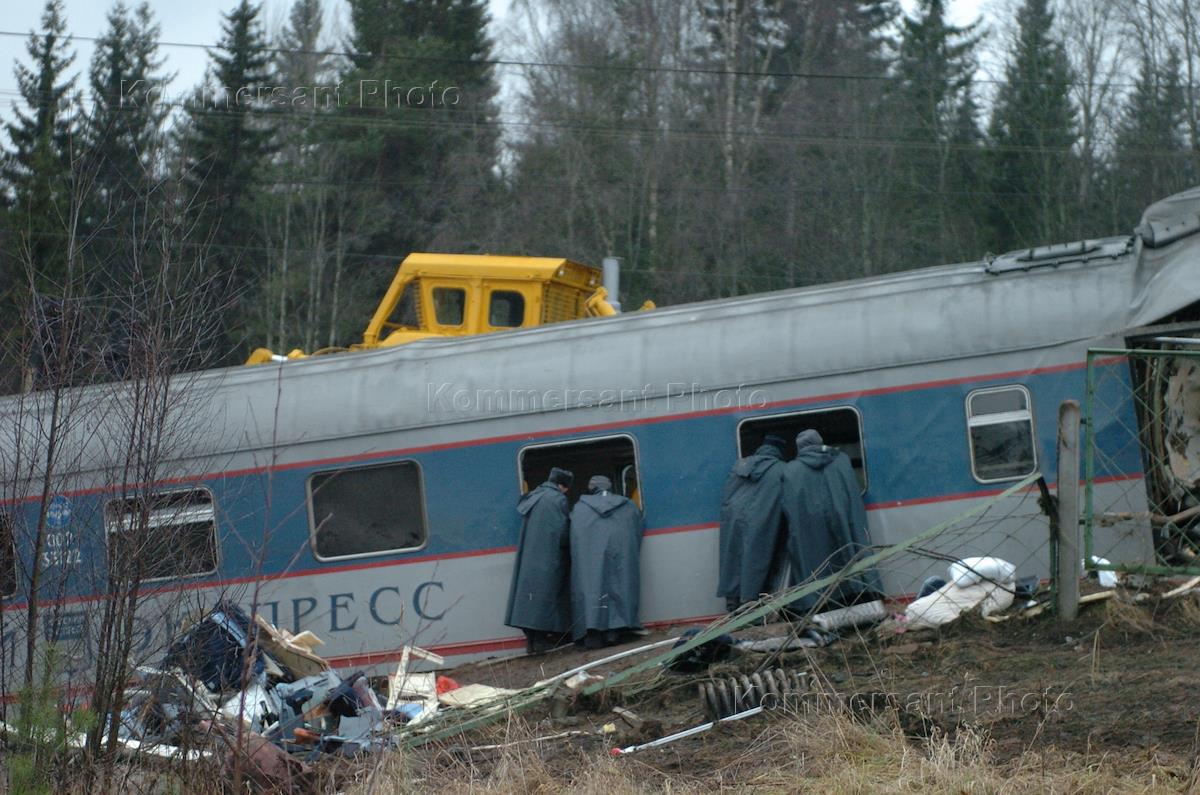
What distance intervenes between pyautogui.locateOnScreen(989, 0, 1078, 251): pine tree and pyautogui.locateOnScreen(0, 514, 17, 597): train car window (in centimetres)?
2924

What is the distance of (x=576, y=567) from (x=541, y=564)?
0.28 meters

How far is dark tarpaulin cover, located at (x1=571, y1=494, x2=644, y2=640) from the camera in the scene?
1047cm

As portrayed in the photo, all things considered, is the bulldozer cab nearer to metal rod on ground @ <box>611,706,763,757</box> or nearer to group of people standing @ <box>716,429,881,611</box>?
group of people standing @ <box>716,429,881,611</box>

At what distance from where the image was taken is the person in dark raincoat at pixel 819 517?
9.97 m

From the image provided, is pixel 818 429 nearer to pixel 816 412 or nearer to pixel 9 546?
pixel 816 412

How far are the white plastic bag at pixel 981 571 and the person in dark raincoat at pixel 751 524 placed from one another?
1.34 metres

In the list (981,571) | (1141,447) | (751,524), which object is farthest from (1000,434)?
(751,524)

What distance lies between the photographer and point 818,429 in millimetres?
10625

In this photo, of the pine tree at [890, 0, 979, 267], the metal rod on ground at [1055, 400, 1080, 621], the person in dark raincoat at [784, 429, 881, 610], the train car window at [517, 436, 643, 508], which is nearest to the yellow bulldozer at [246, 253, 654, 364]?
the train car window at [517, 436, 643, 508]

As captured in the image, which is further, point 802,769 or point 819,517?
point 819,517

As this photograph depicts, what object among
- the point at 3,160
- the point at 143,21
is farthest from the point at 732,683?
the point at 143,21

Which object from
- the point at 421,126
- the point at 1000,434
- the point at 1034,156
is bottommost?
the point at 1000,434

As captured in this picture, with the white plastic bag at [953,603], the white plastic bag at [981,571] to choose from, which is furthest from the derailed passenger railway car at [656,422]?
the white plastic bag at [953,603]

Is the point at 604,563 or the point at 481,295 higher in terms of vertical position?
the point at 481,295
